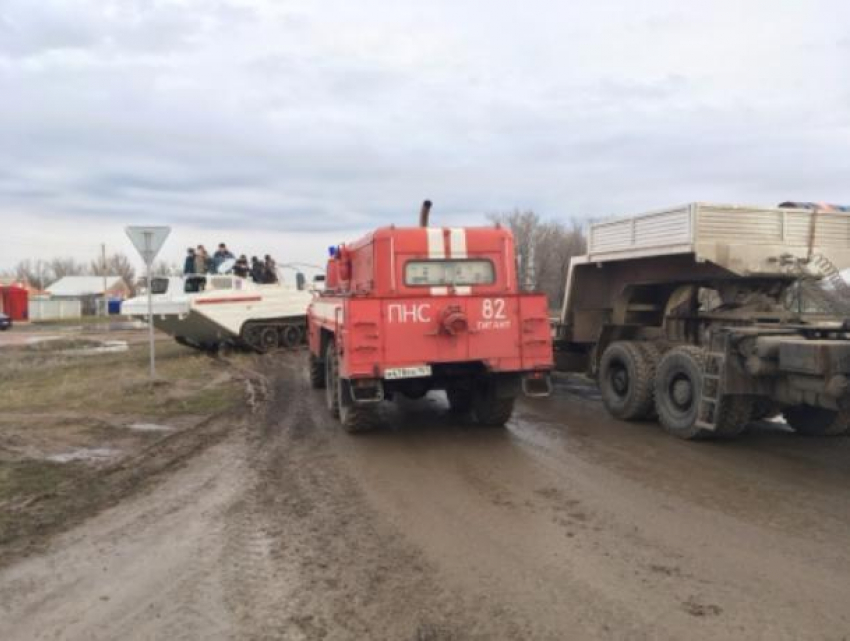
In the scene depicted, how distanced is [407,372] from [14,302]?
66.5 metres

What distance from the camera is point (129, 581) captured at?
432cm

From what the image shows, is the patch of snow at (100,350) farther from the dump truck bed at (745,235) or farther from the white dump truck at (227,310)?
the dump truck bed at (745,235)

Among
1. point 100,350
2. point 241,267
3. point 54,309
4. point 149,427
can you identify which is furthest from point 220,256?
point 54,309

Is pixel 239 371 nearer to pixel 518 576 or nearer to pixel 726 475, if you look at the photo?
pixel 726 475

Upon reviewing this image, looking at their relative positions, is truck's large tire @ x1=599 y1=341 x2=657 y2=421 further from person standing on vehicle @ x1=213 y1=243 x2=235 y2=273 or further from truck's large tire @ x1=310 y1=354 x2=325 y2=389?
person standing on vehicle @ x1=213 y1=243 x2=235 y2=273

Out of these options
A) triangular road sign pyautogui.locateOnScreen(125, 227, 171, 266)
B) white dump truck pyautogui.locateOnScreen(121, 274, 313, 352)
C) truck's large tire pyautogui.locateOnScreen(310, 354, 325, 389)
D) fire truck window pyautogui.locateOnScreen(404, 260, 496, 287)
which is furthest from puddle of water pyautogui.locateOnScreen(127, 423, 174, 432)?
white dump truck pyautogui.locateOnScreen(121, 274, 313, 352)

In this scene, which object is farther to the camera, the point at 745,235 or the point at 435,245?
the point at 435,245

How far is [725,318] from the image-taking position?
8.38 meters

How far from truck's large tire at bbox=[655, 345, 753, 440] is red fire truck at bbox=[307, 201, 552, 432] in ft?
4.35

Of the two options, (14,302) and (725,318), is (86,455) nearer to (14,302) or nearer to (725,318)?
(725,318)

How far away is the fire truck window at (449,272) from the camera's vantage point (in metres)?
8.69

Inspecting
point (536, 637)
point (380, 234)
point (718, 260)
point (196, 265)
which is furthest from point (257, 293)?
point (536, 637)

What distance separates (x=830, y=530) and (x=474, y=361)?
391cm

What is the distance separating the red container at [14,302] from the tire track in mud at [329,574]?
66058mm
